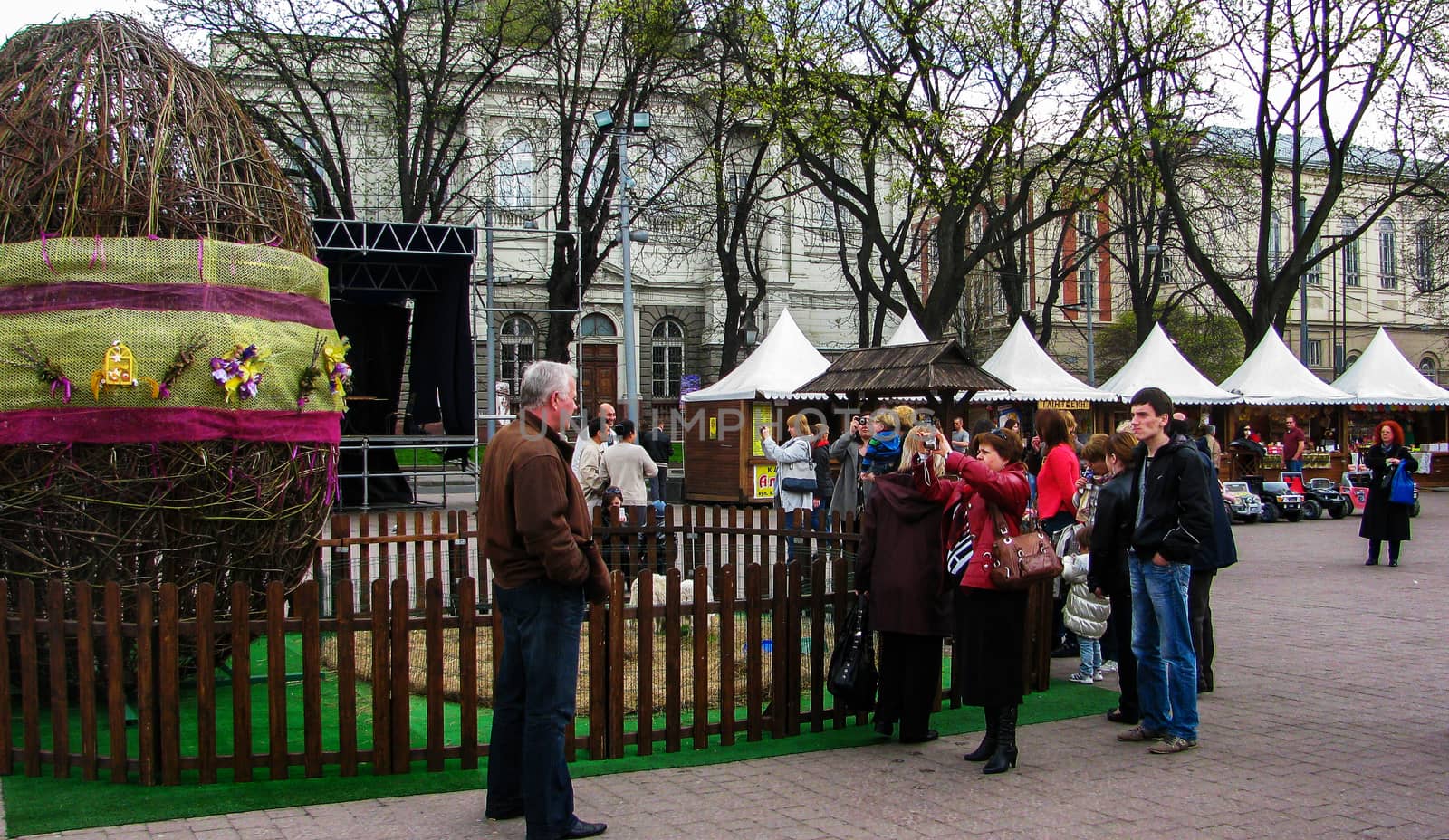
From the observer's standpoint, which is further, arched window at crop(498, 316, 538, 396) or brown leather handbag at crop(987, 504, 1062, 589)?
arched window at crop(498, 316, 538, 396)

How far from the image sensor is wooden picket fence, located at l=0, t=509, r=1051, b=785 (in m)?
5.24

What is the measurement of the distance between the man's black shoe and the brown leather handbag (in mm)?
2139

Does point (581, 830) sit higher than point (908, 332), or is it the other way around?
point (908, 332)

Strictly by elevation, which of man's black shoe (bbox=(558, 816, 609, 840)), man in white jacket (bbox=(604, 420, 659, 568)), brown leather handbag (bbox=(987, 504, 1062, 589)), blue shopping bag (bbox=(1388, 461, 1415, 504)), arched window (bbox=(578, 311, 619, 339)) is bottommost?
man's black shoe (bbox=(558, 816, 609, 840))

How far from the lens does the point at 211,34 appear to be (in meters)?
22.1

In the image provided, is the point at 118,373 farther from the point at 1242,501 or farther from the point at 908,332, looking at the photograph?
the point at 908,332

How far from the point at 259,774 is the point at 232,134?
3.32 metres

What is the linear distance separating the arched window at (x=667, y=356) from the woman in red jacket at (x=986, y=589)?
1534 inches

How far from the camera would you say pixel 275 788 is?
17.2 feet

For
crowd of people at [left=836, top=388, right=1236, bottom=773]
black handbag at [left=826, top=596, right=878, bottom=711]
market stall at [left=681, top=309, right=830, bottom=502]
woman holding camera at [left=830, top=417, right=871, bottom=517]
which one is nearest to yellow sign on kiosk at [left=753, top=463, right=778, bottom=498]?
market stall at [left=681, top=309, right=830, bottom=502]

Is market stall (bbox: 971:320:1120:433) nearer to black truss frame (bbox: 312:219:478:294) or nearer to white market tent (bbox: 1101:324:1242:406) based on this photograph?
white market tent (bbox: 1101:324:1242:406)

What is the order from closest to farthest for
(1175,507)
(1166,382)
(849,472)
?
(1175,507) → (849,472) → (1166,382)

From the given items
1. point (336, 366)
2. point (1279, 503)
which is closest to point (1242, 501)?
point (1279, 503)

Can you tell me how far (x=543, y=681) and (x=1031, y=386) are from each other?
68.8 feet
